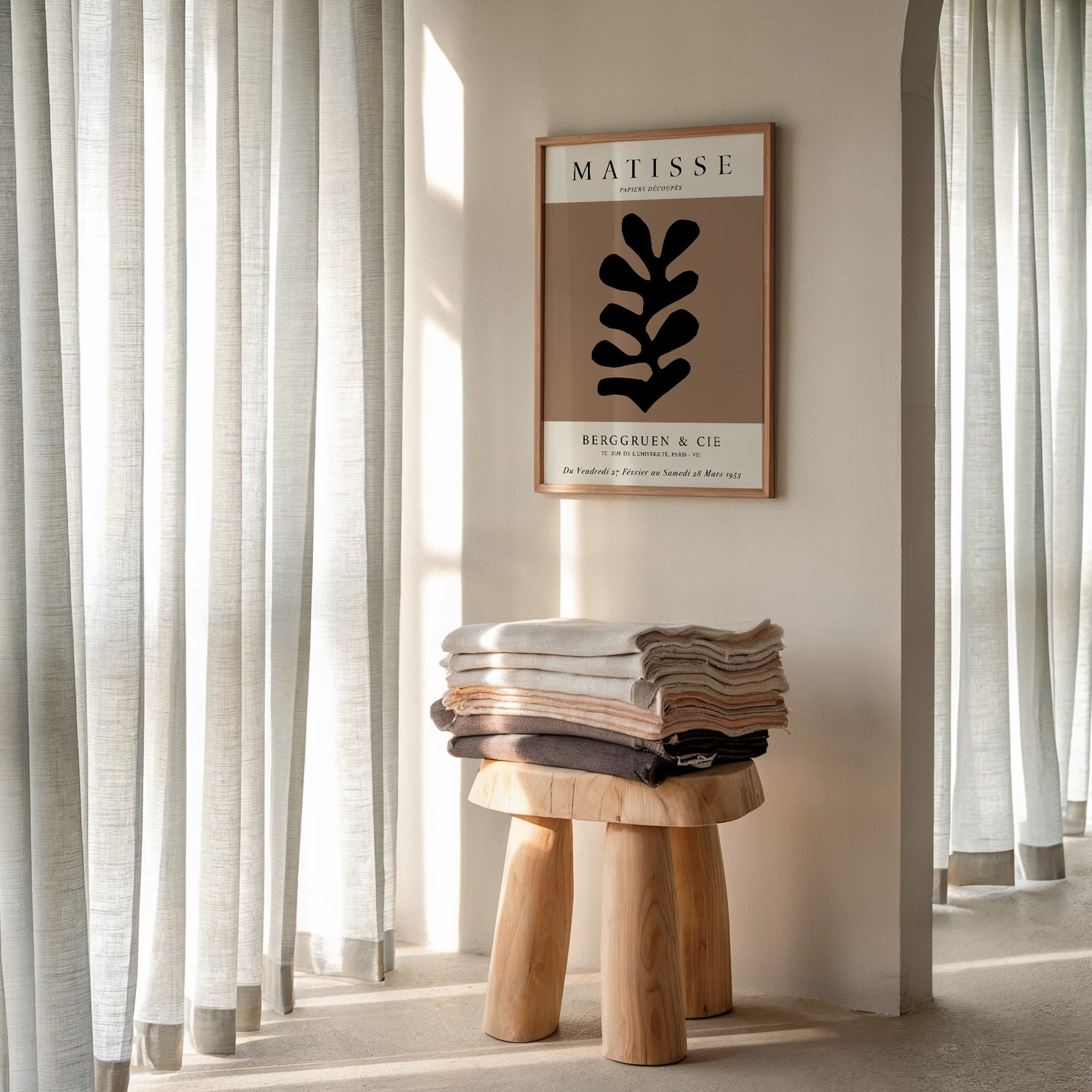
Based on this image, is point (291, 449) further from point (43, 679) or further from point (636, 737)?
point (636, 737)

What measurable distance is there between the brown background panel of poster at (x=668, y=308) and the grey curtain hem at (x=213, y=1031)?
141 cm

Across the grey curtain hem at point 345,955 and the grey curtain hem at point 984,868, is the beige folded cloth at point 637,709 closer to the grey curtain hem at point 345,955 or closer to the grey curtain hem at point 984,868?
the grey curtain hem at point 345,955

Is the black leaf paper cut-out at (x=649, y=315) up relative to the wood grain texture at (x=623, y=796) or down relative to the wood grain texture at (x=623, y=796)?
up

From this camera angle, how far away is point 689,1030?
2.57 m

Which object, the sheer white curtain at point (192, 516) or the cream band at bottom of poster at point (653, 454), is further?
the cream band at bottom of poster at point (653, 454)

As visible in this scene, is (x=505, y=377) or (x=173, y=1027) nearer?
(x=173, y=1027)

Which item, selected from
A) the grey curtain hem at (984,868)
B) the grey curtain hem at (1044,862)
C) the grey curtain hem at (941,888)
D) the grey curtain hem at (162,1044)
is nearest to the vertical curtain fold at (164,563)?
the grey curtain hem at (162,1044)

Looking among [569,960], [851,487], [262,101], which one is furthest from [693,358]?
[569,960]

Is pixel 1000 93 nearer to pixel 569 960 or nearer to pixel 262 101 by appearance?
pixel 262 101

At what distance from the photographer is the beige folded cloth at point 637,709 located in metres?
2.31

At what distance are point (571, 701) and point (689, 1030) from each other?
73 cm

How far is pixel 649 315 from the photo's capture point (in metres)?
2.82

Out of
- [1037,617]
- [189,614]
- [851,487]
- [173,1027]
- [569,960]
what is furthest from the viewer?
[1037,617]

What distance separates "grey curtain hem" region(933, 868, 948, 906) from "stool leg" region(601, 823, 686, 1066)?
50.6 inches
